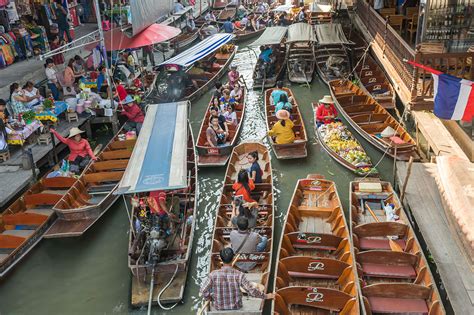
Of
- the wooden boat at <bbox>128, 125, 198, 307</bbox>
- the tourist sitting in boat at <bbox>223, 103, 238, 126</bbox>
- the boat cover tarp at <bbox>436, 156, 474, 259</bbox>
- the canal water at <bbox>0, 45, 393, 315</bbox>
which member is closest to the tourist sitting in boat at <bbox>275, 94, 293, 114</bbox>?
the tourist sitting in boat at <bbox>223, 103, 238, 126</bbox>

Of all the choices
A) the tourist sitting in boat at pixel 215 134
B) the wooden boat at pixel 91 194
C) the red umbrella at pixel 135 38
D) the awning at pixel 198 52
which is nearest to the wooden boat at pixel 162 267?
the wooden boat at pixel 91 194

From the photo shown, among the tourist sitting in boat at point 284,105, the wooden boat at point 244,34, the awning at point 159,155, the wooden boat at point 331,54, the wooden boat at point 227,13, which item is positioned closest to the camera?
the awning at point 159,155

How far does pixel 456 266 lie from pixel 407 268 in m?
0.78

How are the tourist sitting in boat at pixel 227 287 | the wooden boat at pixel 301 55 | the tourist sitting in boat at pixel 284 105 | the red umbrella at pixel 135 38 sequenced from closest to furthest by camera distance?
the tourist sitting in boat at pixel 227 287, the tourist sitting in boat at pixel 284 105, the red umbrella at pixel 135 38, the wooden boat at pixel 301 55

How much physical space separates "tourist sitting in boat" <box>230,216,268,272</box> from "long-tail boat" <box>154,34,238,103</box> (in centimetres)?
873

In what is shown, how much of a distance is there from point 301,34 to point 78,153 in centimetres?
1133

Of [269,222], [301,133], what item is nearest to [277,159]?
[301,133]

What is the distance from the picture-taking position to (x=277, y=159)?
12477mm

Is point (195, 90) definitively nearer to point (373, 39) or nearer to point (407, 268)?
point (373, 39)

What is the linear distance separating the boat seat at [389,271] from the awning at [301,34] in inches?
478

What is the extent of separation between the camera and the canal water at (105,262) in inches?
314

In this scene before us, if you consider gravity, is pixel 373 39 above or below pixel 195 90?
above

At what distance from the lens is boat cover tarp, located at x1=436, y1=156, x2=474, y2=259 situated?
747 centimetres

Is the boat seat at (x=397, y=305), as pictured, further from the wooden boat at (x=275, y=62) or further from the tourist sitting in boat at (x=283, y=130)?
the wooden boat at (x=275, y=62)
